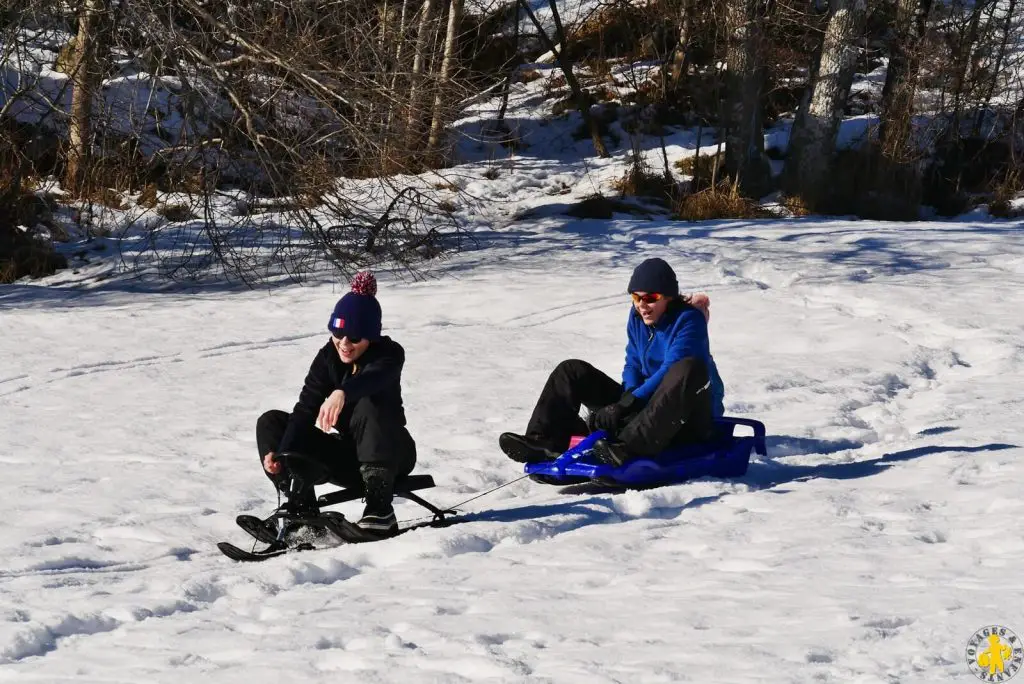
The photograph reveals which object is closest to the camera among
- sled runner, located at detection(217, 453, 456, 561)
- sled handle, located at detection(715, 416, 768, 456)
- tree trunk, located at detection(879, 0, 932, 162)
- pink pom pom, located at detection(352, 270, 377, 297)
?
sled runner, located at detection(217, 453, 456, 561)

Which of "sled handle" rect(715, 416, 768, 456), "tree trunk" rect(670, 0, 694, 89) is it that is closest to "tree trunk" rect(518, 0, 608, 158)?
"tree trunk" rect(670, 0, 694, 89)

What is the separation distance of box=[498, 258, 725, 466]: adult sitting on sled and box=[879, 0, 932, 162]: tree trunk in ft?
41.7

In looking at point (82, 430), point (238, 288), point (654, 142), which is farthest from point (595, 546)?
point (654, 142)

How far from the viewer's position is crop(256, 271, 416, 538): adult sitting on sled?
507cm

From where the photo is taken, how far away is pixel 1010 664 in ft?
10.8

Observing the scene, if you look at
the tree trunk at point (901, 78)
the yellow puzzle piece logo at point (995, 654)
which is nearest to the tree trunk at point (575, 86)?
the tree trunk at point (901, 78)

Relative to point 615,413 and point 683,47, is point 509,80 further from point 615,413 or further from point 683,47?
point 615,413

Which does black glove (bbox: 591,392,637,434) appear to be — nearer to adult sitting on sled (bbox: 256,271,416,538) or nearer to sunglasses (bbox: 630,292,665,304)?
sunglasses (bbox: 630,292,665,304)

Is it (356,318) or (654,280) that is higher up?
(654,280)

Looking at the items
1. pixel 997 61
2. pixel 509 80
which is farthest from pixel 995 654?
pixel 509 80

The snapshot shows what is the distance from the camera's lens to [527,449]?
19.8 feet

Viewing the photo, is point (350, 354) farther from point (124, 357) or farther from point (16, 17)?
point (16, 17)

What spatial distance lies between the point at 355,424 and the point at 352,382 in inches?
8.1

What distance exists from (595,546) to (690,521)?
57cm
